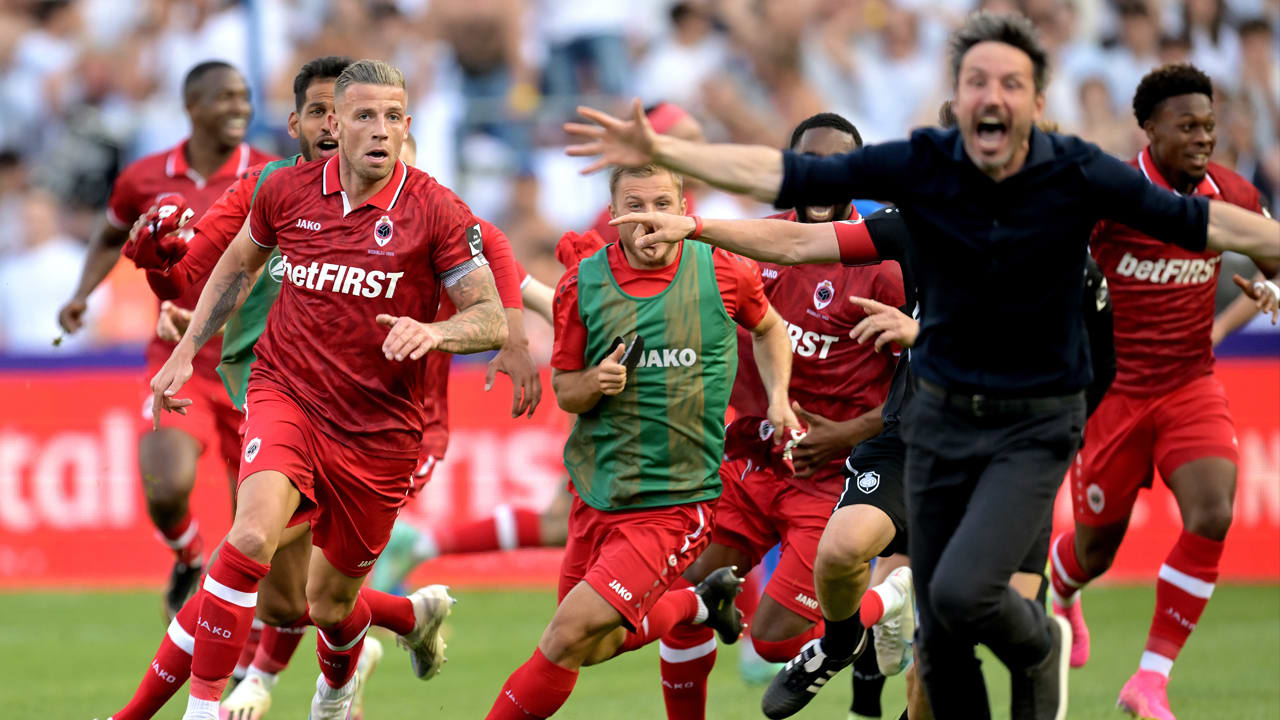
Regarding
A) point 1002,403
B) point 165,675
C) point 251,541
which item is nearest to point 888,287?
point 1002,403

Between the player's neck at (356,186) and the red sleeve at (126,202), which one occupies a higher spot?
the player's neck at (356,186)

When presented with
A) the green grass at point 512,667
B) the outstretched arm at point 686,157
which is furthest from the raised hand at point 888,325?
the green grass at point 512,667

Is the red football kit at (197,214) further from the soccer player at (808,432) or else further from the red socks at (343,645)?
the soccer player at (808,432)

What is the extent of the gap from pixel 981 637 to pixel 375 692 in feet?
15.6

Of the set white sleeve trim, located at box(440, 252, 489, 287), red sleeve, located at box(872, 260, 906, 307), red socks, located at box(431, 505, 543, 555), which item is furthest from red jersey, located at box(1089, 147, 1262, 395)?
red socks, located at box(431, 505, 543, 555)

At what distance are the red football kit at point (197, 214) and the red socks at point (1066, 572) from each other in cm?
430

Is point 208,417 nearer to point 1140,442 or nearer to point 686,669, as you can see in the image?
point 686,669

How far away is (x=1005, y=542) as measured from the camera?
4.99 meters

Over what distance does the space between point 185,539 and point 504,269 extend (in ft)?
9.17

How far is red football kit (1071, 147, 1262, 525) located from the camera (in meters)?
7.71

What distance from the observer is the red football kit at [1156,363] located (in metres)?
7.71

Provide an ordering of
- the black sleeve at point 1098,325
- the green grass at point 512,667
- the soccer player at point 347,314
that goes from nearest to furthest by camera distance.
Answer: the black sleeve at point 1098,325 < the soccer player at point 347,314 < the green grass at point 512,667

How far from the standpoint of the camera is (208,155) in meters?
8.87

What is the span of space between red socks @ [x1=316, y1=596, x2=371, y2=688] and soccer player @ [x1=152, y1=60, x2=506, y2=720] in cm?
12
